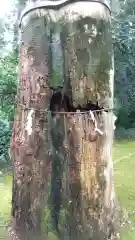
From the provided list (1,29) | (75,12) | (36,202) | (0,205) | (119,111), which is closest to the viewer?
(75,12)

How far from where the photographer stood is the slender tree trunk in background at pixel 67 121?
346 centimetres

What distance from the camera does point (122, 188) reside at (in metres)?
5.55

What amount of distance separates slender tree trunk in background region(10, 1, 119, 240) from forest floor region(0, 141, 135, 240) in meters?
0.51

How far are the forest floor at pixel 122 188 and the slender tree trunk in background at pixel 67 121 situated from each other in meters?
0.51

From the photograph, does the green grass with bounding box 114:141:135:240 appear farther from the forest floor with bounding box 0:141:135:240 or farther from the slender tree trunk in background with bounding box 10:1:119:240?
the slender tree trunk in background with bounding box 10:1:119:240

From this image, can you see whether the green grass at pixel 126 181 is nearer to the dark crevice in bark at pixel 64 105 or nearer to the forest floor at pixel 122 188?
the forest floor at pixel 122 188

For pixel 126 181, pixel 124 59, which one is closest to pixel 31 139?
pixel 126 181

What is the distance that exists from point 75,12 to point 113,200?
1.74 m

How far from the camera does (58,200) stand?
3.80m

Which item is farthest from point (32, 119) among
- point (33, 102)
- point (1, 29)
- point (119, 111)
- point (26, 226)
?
point (1, 29)

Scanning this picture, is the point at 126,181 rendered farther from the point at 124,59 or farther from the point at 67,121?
the point at 124,59

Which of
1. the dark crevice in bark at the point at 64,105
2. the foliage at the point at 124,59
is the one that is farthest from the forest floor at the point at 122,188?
the foliage at the point at 124,59

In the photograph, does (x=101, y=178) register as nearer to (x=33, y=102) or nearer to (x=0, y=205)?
(x=33, y=102)

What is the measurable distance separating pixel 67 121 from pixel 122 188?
7.68 ft
